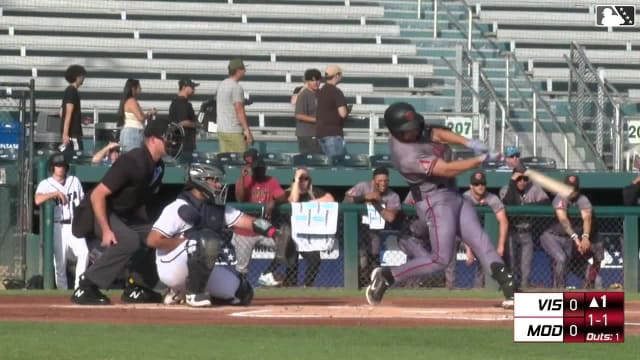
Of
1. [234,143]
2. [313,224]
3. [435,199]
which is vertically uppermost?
[234,143]

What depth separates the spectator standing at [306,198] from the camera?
56.3 ft

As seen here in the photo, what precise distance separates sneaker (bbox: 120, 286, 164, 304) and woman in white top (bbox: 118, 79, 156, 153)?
5.41 m

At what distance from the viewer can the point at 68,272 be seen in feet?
55.1

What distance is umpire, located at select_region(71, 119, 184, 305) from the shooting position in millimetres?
11859

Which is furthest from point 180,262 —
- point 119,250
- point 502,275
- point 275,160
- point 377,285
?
point 275,160

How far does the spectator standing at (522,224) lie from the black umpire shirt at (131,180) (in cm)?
619

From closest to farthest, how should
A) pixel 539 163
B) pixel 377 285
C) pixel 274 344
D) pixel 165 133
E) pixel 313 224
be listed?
pixel 274 344 < pixel 377 285 < pixel 165 133 < pixel 313 224 < pixel 539 163

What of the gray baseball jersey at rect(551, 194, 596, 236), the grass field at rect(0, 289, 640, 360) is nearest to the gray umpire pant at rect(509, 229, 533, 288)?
the gray baseball jersey at rect(551, 194, 596, 236)

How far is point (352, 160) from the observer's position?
1894 cm

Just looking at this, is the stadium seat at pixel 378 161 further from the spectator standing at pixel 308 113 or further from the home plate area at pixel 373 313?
the home plate area at pixel 373 313

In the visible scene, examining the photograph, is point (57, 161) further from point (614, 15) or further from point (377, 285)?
point (614, 15)

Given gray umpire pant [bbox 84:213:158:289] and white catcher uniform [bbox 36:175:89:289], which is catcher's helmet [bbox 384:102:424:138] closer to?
gray umpire pant [bbox 84:213:158:289]

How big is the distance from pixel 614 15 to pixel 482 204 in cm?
634

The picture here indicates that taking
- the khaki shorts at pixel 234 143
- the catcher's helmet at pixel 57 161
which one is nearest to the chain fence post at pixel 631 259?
the khaki shorts at pixel 234 143
